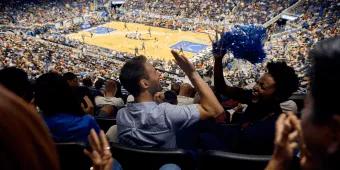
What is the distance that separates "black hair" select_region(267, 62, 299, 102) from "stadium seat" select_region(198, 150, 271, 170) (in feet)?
4.18

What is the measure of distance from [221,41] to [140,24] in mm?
37507

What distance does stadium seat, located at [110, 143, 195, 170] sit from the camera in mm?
3065

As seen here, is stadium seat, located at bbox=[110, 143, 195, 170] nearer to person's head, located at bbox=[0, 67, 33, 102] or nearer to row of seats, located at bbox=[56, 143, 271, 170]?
row of seats, located at bbox=[56, 143, 271, 170]

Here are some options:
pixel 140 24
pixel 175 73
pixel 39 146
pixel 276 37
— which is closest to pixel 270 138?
pixel 39 146

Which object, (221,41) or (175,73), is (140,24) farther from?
(221,41)

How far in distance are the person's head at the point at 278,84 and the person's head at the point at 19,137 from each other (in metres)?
3.12

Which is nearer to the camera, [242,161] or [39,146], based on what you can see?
[39,146]

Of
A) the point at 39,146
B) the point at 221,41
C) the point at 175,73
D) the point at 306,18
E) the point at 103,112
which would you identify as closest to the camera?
the point at 39,146

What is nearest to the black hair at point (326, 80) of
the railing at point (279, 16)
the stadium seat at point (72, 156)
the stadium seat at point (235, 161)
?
the stadium seat at point (235, 161)

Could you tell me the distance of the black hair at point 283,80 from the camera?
13.4 feet

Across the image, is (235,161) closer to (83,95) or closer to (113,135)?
(113,135)

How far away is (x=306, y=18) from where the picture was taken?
111 ft

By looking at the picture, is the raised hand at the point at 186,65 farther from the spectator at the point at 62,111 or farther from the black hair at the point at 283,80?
the black hair at the point at 283,80

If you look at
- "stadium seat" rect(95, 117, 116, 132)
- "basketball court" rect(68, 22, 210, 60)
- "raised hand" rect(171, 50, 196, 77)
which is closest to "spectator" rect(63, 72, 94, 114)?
"stadium seat" rect(95, 117, 116, 132)
